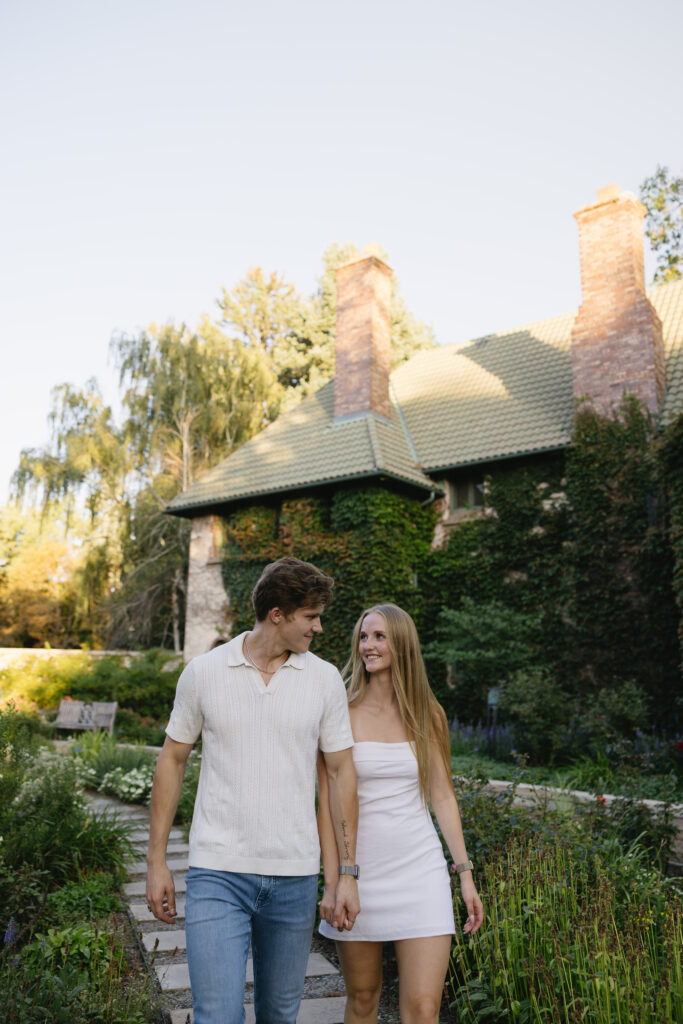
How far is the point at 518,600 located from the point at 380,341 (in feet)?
19.4

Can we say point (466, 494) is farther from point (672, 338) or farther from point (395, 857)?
point (395, 857)

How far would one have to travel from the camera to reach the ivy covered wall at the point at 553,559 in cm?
1139

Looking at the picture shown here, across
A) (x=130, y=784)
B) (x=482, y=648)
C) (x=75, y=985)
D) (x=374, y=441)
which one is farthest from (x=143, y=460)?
(x=75, y=985)

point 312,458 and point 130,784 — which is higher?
point 312,458

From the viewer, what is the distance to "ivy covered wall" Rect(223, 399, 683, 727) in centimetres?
1139

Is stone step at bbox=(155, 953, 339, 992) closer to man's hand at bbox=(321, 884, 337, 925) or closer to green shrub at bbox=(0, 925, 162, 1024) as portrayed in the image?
green shrub at bbox=(0, 925, 162, 1024)

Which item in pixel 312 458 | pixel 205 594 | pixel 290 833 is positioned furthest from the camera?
pixel 205 594

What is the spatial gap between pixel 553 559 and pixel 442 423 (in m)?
4.09

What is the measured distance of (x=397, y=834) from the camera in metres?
2.77

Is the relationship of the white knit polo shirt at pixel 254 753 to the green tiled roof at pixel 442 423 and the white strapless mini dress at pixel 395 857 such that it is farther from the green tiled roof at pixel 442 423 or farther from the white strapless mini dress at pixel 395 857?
the green tiled roof at pixel 442 423

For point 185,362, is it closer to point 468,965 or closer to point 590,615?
point 590,615

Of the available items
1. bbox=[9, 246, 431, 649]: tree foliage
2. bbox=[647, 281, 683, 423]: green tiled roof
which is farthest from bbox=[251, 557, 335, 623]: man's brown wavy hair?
bbox=[9, 246, 431, 649]: tree foliage

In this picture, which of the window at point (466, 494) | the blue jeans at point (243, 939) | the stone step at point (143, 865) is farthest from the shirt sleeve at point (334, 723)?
the window at point (466, 494)

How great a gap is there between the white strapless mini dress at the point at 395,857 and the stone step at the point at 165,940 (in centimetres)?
210
